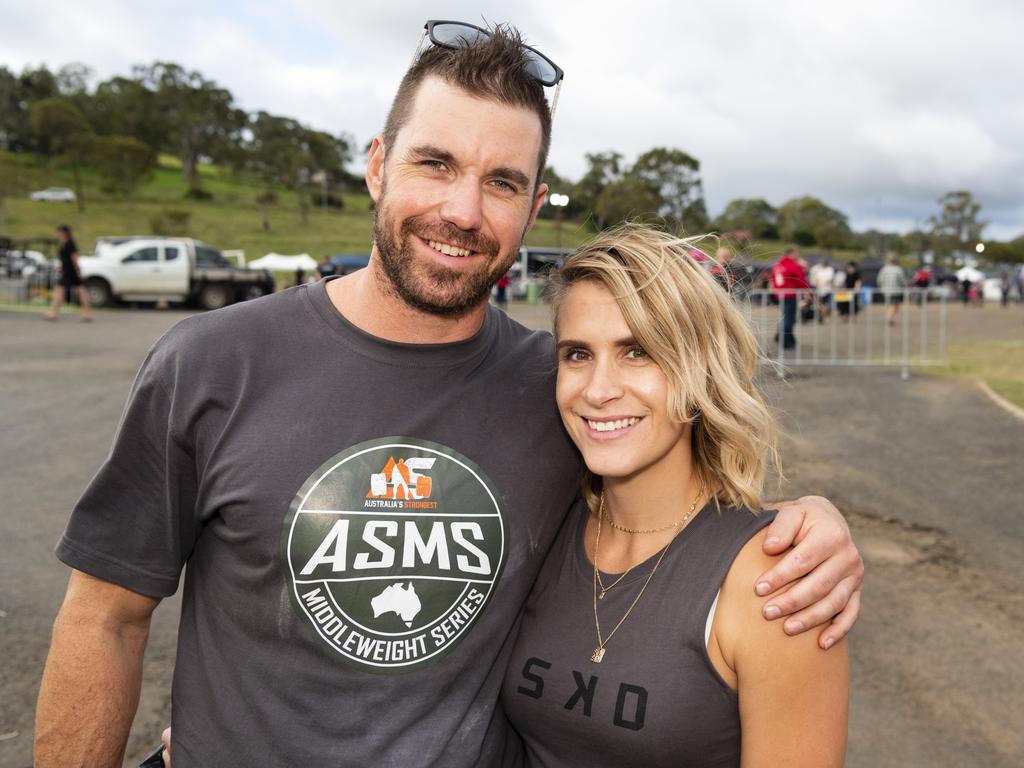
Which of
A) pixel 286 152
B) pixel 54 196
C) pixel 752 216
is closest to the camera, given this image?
pixel 54 196

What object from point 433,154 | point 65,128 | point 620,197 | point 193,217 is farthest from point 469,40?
point 65,128

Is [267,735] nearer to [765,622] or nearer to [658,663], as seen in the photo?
[658,663]

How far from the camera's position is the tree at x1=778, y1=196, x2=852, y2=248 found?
91250 mm

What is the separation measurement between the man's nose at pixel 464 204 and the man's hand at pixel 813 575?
105 cm

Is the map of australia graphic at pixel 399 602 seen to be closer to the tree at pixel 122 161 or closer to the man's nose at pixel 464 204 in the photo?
the man's nose at pixel 464 204

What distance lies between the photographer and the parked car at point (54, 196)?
63384mm

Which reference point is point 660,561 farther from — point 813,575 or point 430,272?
point 430,272

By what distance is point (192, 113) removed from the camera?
81938 mm

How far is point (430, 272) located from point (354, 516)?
629 millimetres

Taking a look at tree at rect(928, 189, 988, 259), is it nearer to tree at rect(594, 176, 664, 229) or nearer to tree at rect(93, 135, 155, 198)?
Answer: tree at rect(594, 176, 664, 229)

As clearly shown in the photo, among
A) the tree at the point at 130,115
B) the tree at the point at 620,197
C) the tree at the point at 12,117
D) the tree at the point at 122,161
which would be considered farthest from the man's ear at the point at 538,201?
the tree at the point at 12,117

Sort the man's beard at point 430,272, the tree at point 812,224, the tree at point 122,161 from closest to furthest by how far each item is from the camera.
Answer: the man's beard at point 430,272
the tree at point 122,161
the tree at point 812,224

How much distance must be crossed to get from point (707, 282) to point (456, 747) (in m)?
1.31

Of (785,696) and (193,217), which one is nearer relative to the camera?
(785,696)
